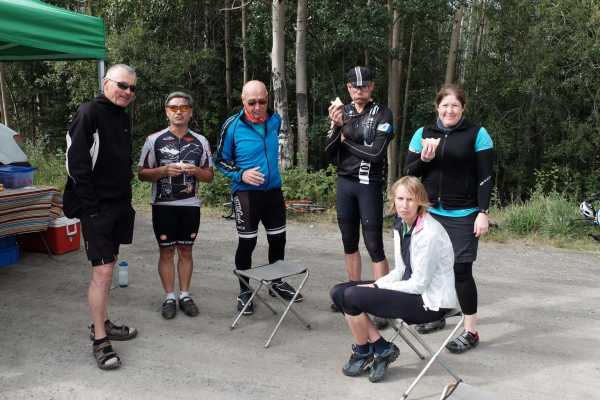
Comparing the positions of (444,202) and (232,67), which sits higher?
(232,67)

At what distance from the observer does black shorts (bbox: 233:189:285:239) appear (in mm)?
4203

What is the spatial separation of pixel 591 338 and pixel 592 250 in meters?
2.66

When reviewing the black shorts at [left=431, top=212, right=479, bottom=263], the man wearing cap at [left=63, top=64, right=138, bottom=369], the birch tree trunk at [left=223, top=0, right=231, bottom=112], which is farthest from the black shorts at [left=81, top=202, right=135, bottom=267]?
the birch tree trunk at [left=223, top=0, right=231, bottom=112]

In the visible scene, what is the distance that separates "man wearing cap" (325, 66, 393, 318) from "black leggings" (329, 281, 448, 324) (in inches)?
37.3

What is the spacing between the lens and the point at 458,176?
3.54 meters

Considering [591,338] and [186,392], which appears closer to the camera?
[186,392]

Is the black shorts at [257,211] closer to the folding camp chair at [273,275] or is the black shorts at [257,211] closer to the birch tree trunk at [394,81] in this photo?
the folding camp chair at [273,275]

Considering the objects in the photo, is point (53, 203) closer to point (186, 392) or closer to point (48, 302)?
point (48, 302)

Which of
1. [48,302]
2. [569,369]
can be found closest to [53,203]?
[48,302]

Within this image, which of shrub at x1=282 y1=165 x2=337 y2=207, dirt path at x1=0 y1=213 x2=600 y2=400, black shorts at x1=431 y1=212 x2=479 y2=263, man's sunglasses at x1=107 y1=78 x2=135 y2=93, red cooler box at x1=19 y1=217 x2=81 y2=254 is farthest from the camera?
shrub at x1=282 y1=165 x2=337 y2=207

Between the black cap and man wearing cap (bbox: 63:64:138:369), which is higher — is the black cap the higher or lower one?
the higher one

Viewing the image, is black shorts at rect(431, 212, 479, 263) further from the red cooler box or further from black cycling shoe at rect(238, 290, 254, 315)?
the red cooler box

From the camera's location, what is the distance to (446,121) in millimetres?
3520

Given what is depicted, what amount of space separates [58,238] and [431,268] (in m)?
4.18
